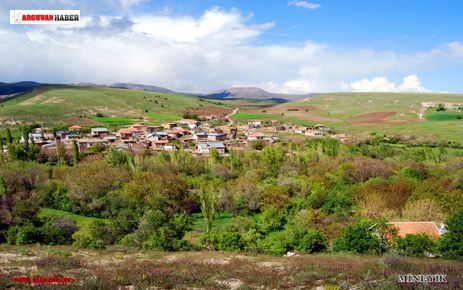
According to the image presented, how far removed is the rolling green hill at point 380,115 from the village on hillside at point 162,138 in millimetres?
15636

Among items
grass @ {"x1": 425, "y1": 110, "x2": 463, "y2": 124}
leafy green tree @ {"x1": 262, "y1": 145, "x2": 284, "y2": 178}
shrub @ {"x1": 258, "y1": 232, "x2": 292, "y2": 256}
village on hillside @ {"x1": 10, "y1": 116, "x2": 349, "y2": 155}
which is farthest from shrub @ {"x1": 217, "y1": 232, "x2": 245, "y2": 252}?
grass @ {"x1": 425, "y1": 110, "x2": 463, "y2": 124}

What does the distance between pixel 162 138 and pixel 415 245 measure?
→ 2887 inches

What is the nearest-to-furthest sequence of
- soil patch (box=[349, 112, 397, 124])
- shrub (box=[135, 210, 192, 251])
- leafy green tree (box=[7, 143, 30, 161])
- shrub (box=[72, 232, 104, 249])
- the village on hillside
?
shrub (box=[72, 232, 104, 249]), shrub (box=[135, 210, 192, 251]), leafy green tree (box=[7, 143, 30, 161]), the village on hillside, soil patch (box=[349, 112, 397, 124])

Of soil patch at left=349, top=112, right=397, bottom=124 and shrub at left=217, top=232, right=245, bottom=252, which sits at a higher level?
soil patch at left=349, top=112, right=397, bottom=124

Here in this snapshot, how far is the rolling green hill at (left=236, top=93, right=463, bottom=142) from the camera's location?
313 ft

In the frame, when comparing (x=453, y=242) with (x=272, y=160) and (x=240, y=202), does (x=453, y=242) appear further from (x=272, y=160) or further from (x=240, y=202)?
(x=272, y=160)

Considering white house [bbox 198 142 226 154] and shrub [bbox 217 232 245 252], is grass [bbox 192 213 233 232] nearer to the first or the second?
shrub [bbox 217 232 245 252]

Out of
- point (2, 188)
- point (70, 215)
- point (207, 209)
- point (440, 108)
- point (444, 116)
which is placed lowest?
point (70, 215)

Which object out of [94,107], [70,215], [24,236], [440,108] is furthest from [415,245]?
[440,108]

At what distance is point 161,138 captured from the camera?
287ft

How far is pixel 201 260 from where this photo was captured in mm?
16969

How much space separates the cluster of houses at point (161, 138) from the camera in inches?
2931

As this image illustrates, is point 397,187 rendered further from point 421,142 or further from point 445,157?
point 421,142

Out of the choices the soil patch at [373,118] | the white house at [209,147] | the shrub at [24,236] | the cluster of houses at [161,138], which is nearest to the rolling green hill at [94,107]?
the cluster of houses at [161,138]
